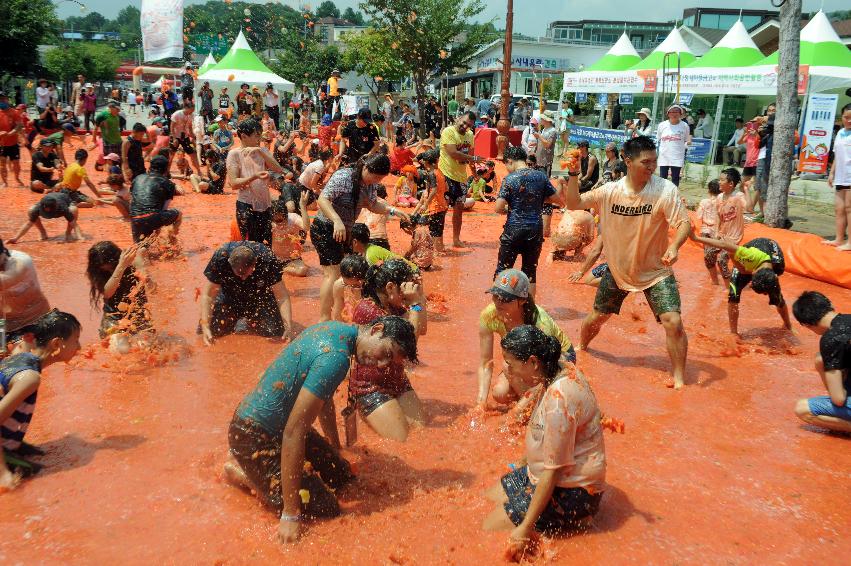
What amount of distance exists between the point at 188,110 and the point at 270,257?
1311 cm

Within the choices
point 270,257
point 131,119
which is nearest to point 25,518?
point 270,257

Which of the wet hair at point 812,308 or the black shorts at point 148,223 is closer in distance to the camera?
the wet hair at point 812,308

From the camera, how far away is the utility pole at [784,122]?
11391 mm

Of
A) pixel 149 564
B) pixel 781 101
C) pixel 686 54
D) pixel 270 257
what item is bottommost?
pixel 149 564

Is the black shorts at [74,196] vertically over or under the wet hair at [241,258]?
over

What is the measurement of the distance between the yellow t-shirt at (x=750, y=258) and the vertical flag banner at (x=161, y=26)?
20907mm

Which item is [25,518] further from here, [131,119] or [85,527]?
[131,119]

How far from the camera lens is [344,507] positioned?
3957 mm

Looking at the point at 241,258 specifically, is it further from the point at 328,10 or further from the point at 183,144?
the point at 328,10

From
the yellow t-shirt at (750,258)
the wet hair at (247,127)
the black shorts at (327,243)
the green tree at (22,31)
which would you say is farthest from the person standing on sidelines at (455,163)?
the green tree at (22,31)

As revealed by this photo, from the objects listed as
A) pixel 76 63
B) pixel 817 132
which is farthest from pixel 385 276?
pixel 76 63

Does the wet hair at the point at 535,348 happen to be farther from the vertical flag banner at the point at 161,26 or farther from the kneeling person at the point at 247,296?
the vertical flag banner at the point at 161,26

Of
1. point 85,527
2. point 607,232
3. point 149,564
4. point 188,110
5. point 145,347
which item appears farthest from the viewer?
point 188,110

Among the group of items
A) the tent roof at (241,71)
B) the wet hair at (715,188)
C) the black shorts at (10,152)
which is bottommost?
the wet hair at (715,188)
